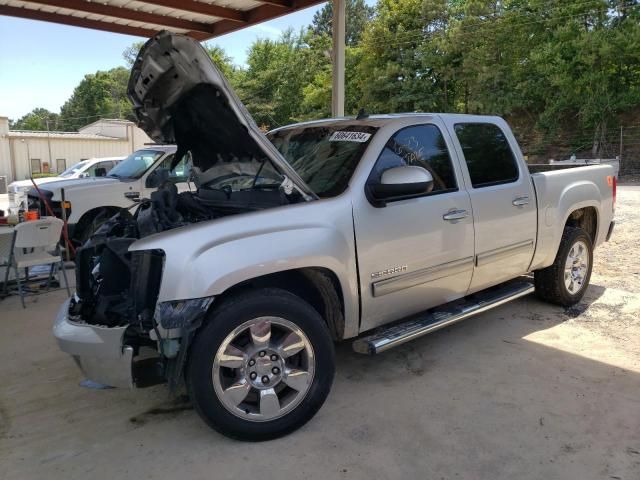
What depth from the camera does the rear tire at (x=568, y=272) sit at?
17.1ft

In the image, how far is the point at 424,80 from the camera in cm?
3331

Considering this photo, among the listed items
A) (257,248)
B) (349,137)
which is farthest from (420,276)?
(257,248)

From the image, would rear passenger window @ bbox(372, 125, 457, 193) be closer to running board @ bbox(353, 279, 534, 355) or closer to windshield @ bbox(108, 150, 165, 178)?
running board @ bbox(353, 279, 534, 355)

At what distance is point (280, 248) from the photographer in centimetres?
305

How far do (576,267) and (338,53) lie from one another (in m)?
5.07

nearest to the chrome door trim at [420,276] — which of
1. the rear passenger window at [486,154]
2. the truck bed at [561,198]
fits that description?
the rear passenger window at [486,154]

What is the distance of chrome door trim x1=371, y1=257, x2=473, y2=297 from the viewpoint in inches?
140

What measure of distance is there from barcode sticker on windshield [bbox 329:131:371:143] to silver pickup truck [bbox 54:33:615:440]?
0.04ft

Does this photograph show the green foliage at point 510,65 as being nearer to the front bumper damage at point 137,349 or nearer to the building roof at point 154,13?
the building roof at point 154,13

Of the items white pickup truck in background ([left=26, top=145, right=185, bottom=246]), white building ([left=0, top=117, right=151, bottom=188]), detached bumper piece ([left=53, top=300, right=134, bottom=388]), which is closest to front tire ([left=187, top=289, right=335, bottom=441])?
detached bumper piece ([left=53, top=300, right=134, bottom=388])

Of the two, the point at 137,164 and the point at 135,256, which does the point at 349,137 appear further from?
the point at 137,164

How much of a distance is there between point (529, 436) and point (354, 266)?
4.80ft

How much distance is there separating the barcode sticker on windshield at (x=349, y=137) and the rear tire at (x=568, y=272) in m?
2.62

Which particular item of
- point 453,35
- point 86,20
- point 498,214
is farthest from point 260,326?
point 453,35
